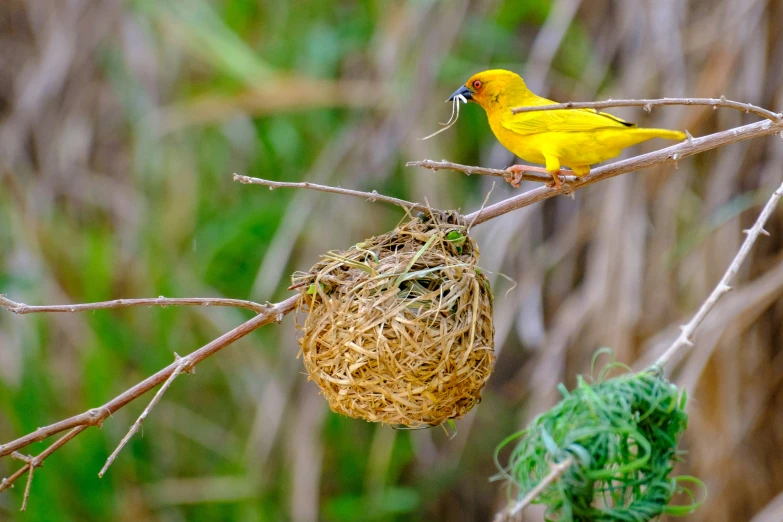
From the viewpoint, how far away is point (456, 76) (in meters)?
4.81

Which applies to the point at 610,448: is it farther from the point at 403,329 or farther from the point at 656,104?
the point at 656,104

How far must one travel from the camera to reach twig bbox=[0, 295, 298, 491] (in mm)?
1949

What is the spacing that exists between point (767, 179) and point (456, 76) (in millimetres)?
1746

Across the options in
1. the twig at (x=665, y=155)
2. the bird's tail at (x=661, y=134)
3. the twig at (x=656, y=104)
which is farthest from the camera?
the bird's tail at (x=661, y=134)

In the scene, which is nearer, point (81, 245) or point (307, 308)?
point (307, 308)

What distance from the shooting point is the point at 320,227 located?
491 cm

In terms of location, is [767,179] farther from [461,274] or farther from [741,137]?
[461,274]

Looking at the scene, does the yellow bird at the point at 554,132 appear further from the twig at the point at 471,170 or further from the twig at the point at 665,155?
the twig at the point at 665,155

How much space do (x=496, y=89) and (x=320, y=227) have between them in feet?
7.87

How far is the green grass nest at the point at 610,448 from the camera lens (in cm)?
182

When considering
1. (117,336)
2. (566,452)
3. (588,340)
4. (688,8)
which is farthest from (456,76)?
(566,452)

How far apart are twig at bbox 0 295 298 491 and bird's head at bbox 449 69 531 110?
3.39ft

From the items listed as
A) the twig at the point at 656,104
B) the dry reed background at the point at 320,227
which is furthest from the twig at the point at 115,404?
the dry reed background at the point at 320,227

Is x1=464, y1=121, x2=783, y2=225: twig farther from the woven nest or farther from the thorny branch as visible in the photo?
the woven nest
